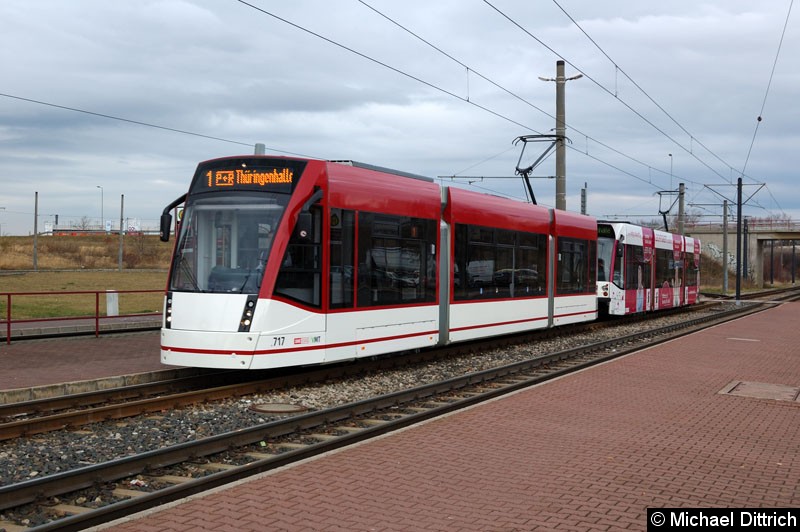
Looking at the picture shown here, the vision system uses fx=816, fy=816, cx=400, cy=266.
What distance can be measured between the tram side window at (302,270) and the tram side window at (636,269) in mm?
17056

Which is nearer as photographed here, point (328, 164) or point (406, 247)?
point (328, 164)

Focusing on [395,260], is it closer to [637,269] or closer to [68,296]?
[637,269]

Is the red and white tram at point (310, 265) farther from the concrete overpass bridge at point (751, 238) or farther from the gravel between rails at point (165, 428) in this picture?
the concrete overpass bridge at point (751, 238)

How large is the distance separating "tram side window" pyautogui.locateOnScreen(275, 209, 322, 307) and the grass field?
19.9 feet

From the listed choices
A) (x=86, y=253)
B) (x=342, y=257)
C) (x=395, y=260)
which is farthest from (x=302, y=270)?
(x=86, y=253)

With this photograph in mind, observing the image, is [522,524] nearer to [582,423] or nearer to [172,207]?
[582,423]

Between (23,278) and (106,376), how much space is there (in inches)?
1535

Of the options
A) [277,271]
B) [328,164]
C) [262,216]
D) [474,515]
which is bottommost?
[474,515]

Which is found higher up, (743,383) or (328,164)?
(328,164)

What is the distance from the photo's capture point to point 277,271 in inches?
428

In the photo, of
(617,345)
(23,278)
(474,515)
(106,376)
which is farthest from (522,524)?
(23,278)

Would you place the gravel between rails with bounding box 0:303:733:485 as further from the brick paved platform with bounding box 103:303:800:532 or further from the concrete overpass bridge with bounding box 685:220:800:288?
the concrete overpass bridge with bounding box 685:220:800:288

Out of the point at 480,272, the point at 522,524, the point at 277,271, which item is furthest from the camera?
the point at 480,272

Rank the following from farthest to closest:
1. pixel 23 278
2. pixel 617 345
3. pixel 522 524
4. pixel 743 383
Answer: pixel 23 278 < pixel 617 345 < pixel 743 383 < pixel 522 524
